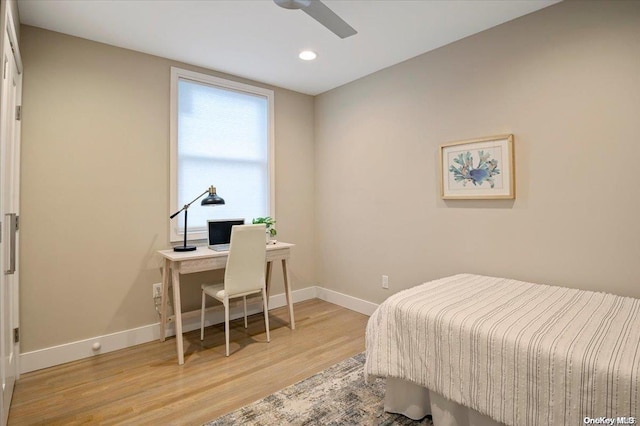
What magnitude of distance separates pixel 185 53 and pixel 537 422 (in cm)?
343

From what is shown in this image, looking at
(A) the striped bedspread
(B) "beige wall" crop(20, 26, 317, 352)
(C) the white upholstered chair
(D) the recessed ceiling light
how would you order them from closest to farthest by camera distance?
(A) the striped bedspread, (B) "beige wall" crop(20, 26, 317, 352), (C) the white upholstered chair, (D) the recessed ceiling light

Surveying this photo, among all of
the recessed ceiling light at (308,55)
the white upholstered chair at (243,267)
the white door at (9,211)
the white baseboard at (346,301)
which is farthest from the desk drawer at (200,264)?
the recessed ceiling light at (308,55)

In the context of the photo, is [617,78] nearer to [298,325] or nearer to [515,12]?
[515,12]

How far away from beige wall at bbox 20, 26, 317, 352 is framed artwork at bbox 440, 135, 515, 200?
2.47 m

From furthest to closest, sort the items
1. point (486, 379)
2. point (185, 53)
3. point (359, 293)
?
point (359, 293), point (185, 53), point (486, 379)

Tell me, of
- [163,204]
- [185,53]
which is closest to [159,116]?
[185,53]

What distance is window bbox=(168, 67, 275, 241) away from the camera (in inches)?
125

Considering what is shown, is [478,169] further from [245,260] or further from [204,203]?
[204,203]

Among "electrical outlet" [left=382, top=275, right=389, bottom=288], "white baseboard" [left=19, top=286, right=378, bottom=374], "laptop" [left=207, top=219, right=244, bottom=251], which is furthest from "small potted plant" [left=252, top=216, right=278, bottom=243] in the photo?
"electrical outlet" [left=382, top=275, right=389, bottom=288]

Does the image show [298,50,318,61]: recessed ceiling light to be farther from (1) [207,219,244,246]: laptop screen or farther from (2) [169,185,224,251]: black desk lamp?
(1) [207,219,244,246]: laptop screen

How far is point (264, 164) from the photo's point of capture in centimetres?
378

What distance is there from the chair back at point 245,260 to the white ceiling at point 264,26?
4.98 ft

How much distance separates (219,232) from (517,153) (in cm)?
256

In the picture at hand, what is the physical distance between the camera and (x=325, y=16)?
6.23ft
